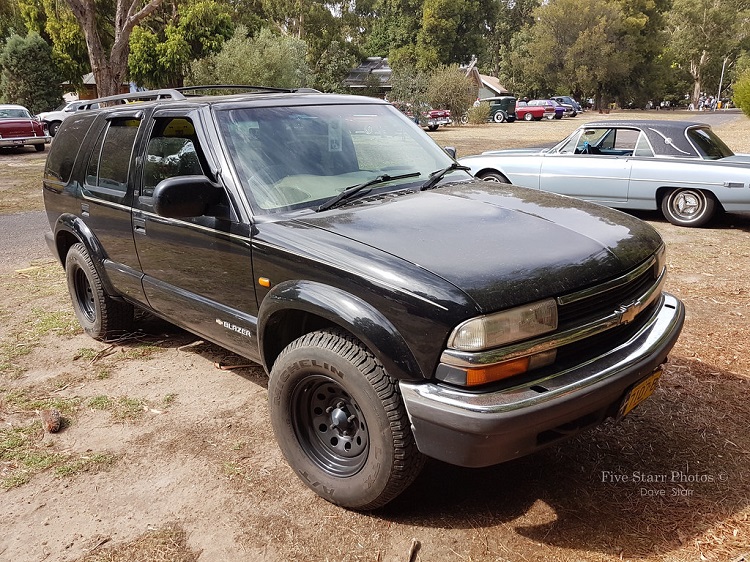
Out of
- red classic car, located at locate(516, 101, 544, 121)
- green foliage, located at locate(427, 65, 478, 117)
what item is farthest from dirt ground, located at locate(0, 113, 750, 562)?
red classic car, located at locate(516, 101, 544, 121)

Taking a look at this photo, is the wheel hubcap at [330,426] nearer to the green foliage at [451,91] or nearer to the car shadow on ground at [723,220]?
the car shadow on ground at [723,220]

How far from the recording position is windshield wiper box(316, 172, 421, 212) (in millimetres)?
3227

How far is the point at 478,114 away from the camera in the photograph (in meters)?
39.3

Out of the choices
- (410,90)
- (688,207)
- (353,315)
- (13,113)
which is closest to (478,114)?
(410,90)

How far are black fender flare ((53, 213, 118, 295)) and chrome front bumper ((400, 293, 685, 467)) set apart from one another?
121 inches

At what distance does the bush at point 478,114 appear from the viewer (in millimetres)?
39250

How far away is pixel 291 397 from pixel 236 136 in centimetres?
150

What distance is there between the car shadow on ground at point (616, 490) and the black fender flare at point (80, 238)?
2888 mm

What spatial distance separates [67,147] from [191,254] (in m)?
2.26

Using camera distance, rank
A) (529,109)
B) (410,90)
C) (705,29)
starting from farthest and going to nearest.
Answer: (705,29) < (529,109) < (410,90)

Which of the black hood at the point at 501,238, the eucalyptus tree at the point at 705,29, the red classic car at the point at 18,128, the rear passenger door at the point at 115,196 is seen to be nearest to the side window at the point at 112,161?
the rear passenger door at the point at 115,196

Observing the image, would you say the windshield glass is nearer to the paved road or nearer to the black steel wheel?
the black steel wheel

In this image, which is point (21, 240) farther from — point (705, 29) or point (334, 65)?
point (705, 29)

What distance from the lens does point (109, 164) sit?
14.4 feet
